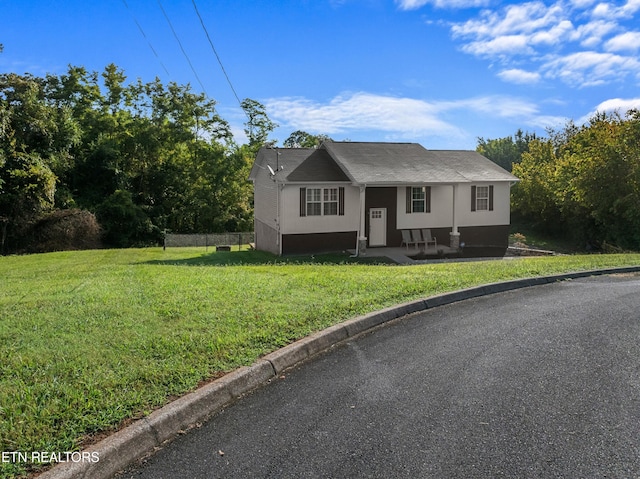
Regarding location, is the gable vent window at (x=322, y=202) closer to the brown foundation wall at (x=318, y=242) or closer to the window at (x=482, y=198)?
the brown foundation wall at (x=318, y=242)

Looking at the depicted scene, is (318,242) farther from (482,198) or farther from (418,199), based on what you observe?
(482,198)

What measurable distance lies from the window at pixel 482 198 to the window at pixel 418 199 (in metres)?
2.60

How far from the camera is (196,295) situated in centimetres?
816

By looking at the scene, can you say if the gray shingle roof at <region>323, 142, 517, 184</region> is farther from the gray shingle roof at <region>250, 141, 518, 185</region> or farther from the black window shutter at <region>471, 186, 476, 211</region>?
the black window shutter at <region>471, 186, 476, 211</region>

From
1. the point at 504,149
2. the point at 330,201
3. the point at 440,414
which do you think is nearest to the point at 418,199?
the point at 330,201

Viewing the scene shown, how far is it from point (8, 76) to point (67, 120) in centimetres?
437

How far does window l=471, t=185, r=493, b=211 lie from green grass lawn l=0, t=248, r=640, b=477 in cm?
1392

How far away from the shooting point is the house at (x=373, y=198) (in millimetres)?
20984

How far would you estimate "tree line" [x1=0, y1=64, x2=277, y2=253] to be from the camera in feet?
89.1

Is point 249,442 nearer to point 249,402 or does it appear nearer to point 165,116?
point 249,402

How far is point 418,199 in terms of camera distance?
2302cm

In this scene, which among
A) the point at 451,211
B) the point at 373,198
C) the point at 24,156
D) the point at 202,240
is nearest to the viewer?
the point at 373,198

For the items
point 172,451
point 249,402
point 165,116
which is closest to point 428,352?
point 249,402

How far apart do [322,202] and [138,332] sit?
15.8 metres
